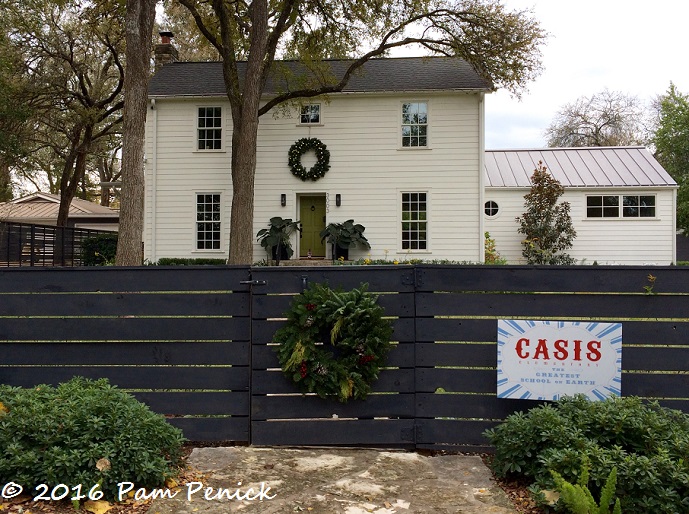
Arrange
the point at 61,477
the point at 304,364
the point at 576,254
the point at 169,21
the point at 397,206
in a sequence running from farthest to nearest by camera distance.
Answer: the point at 169,21
the point at 576,254
the point at 397,206
the point at 304,364
the point at 61,477

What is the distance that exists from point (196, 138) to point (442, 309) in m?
14.8

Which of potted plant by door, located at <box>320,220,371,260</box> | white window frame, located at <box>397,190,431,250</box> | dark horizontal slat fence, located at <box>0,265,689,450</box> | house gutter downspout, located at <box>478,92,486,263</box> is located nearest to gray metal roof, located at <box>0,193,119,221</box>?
potted plant by door, located at <box>320,220,371,260</box>

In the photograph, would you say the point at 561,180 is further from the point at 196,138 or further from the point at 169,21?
the point at 169,21

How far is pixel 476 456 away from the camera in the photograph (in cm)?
400

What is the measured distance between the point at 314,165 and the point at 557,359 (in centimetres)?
1351

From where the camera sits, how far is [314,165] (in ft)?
54.9

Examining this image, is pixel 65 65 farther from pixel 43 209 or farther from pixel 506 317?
pixel 506 317

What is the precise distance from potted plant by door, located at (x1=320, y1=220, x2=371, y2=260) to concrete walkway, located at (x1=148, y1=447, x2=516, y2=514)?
12.0 meters

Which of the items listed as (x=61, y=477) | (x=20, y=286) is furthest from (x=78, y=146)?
(x=61, y=477)

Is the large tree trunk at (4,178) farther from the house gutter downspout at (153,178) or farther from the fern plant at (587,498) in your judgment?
the fern plant at (587,498)

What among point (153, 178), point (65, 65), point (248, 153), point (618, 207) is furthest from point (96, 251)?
point (618, 207)

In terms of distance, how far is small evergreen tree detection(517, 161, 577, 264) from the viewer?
17.4 m

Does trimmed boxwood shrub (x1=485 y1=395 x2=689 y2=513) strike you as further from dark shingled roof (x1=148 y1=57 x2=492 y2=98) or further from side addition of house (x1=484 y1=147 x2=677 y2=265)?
side addition of house (x1=484 y1=147 x2=677 y2=265)

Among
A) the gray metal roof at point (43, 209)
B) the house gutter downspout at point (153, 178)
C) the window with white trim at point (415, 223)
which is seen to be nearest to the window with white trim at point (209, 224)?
the house gutter downspout at point (153, 178)
